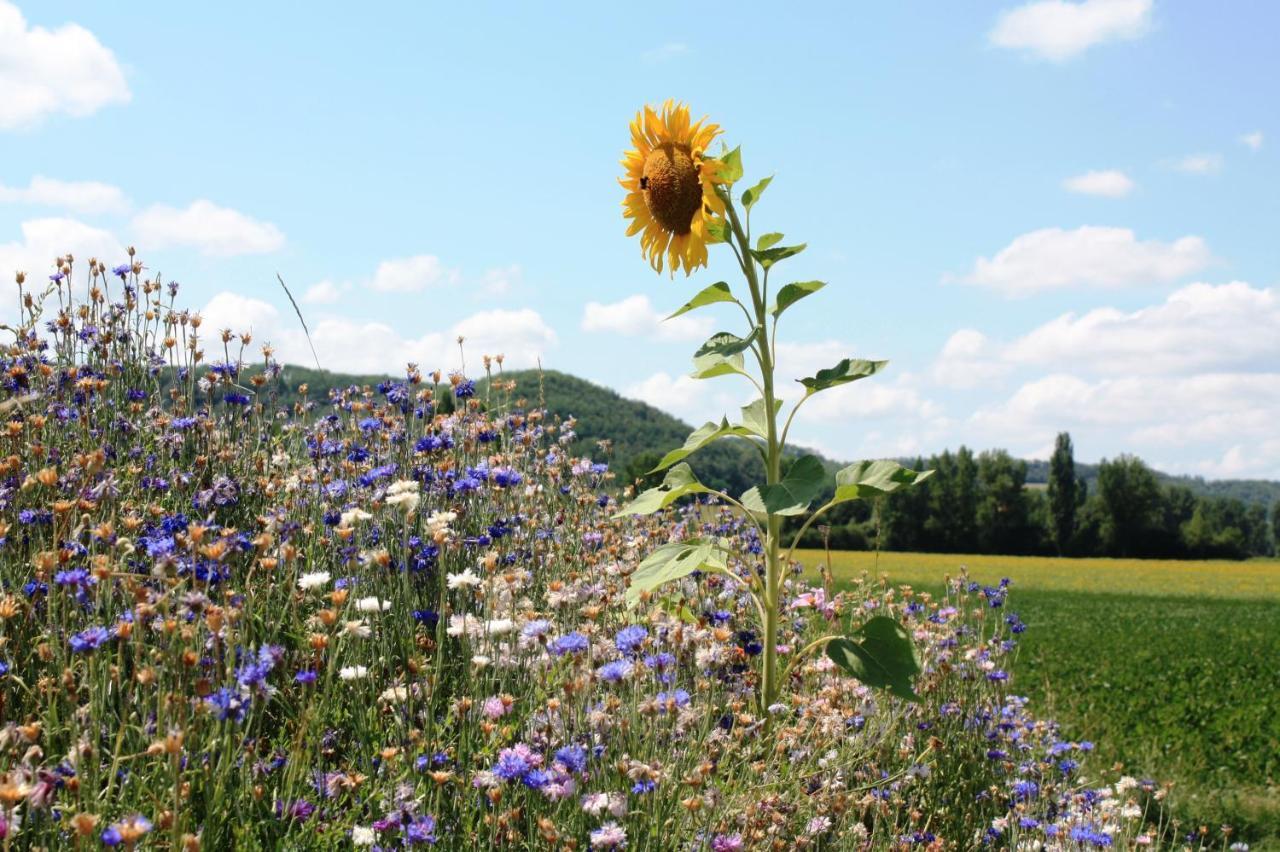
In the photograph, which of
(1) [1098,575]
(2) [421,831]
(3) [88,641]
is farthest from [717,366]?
(1) [1098,575]

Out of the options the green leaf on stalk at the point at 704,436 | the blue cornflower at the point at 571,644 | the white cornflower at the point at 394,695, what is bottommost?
the white cornflower at the point at 394,695

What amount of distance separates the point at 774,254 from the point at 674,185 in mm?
515

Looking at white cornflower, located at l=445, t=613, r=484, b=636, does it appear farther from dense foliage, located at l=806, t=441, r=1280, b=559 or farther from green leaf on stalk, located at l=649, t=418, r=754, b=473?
dense foliage, located at l=806, t=441, r=1280, b=559

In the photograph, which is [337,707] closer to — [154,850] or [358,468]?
[154,850]

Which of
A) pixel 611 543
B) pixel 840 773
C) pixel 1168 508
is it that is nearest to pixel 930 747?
pixel 840 773

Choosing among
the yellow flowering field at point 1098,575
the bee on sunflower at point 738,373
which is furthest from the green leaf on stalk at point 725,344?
the yellow flowering field at point 1098,575

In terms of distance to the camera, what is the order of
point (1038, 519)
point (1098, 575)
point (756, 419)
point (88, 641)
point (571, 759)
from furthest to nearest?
point (1038, 519), point (1098, 575), point (756, 419), point (571, 759), point (88, 641)

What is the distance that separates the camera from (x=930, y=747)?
13.9 ft

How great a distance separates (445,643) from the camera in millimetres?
3494

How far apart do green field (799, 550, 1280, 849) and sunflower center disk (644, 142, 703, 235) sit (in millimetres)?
2169

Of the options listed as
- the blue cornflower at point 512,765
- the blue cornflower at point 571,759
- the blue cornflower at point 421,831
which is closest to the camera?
the blue cornflower at point 421,831

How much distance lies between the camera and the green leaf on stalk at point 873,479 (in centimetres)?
357

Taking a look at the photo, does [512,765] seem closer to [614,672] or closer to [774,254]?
[614,672]

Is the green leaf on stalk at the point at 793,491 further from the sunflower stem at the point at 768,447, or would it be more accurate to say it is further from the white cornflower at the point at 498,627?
the white cornflower at the point at 498,627
